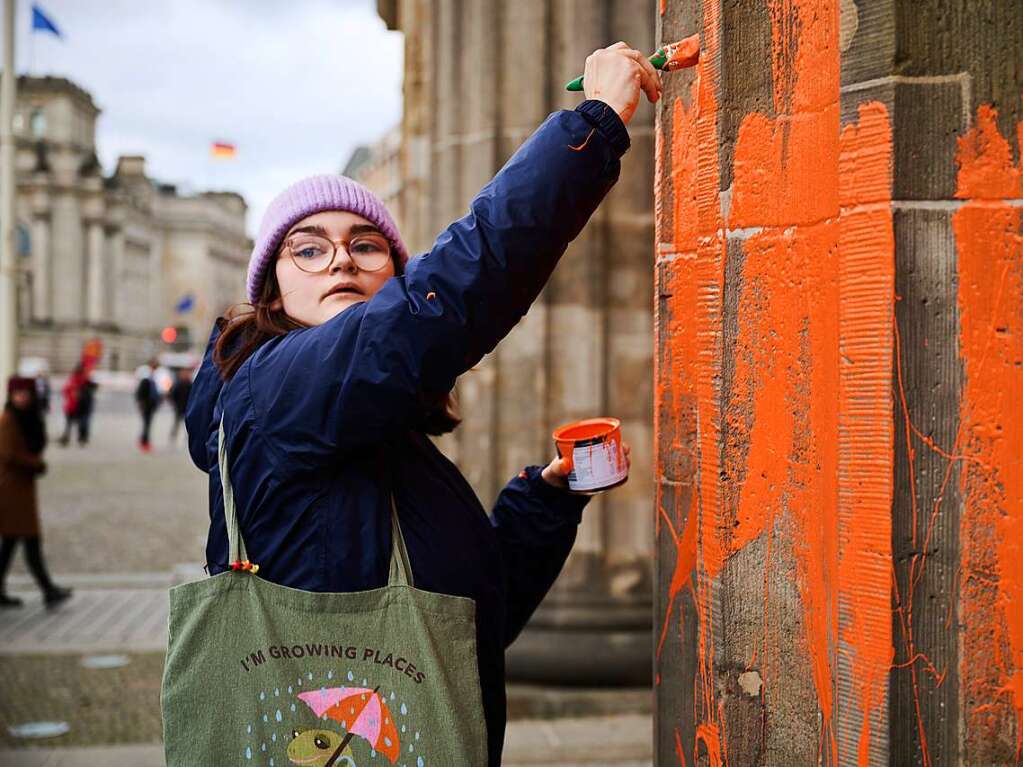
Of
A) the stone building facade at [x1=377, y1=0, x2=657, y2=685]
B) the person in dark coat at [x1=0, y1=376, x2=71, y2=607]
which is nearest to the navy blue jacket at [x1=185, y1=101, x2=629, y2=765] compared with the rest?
the stone building facade at [x1=377, y1=0, x2=657, y2=685]

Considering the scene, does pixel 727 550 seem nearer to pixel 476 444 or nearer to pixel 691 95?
pixel 691 95

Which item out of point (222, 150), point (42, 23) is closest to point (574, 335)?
point (42, 23)

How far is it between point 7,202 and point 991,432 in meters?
13.8

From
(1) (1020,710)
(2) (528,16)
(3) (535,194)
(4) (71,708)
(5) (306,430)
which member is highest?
(2) (528,16)

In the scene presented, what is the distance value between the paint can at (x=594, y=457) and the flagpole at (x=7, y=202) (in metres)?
12.1

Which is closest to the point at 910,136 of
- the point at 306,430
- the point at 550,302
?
the point at 306,430

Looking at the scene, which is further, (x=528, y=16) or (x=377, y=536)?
(x=528, y=16)

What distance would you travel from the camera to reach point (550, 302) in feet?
17.4

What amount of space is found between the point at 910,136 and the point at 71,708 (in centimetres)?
517

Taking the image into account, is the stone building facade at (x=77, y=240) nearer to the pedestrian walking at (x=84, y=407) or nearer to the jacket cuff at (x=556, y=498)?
the pedestrian walking at (x=84, y=407)

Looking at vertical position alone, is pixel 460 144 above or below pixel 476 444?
above

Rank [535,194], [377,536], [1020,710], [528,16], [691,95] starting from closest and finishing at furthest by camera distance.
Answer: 1. [1020,710]
2. [535,194]
3. [377,536]
4. [691,95]
5. [528,16]

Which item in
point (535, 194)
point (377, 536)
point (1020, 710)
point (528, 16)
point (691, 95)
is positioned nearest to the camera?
point (1020, 710)

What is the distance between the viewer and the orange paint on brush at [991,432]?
1563 mm
